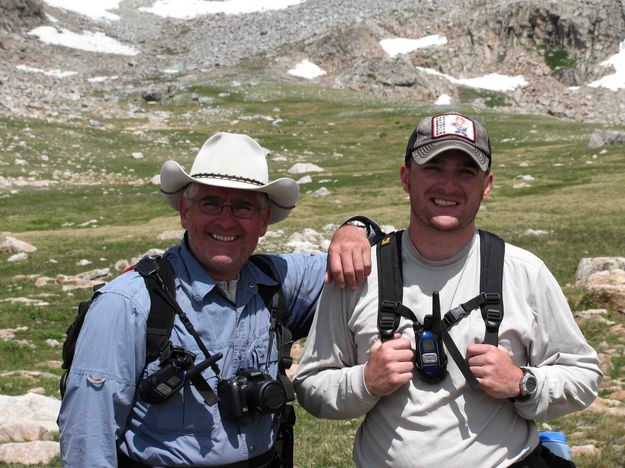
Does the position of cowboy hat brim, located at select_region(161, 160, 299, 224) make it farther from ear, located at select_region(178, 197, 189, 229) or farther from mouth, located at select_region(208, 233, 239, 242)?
mouth, located at select_region(208, 233, 239, 242)

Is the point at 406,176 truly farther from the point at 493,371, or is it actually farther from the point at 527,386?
the point at 527,386

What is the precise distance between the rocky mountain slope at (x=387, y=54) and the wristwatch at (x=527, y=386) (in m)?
106

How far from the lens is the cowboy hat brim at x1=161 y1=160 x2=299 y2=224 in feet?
15.2

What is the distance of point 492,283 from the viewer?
4.21 metres

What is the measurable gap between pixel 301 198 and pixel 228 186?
115 ft

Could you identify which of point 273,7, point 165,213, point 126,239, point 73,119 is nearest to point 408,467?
point 126,239

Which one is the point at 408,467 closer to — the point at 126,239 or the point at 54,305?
the point at 54,305

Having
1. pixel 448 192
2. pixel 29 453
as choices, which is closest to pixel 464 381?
pixel 448 192

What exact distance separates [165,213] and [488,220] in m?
16.1

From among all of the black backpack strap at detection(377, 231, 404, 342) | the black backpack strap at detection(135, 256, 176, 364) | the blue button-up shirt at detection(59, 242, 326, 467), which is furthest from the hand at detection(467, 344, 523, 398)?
the black backpack strap at detection(135, 256, 176, 364)

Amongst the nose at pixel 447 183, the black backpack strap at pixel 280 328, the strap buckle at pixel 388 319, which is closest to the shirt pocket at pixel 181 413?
the black backpack strap at pixel 280 328

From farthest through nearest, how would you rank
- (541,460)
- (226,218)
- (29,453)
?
(29,453)
(226,218)
(541,460)

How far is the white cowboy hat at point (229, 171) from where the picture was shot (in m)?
4.68

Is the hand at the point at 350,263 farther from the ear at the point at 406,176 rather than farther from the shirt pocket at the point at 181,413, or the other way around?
the shirt pocket at the point at 181,413
